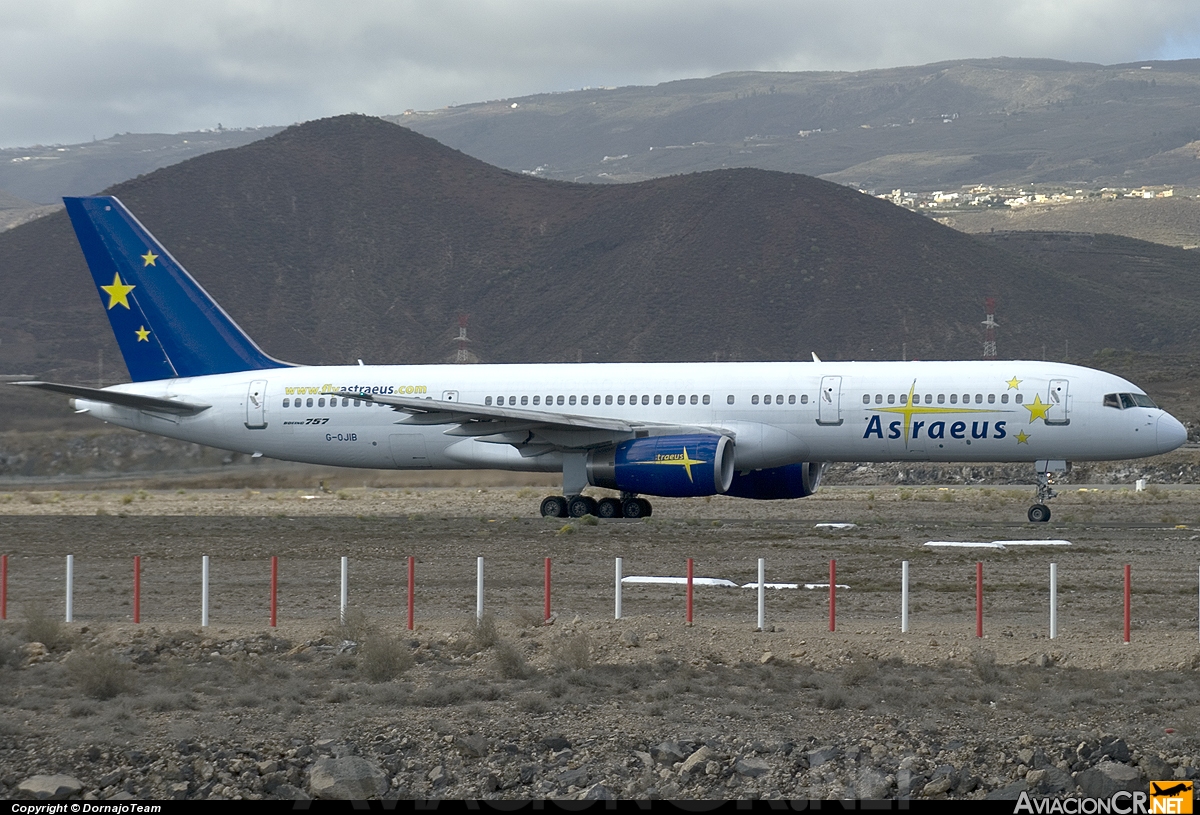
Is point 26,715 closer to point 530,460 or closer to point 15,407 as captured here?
point 530,460

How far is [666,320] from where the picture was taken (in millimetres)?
123188

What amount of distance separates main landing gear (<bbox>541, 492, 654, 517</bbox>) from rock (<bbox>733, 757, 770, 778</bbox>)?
76.3ft

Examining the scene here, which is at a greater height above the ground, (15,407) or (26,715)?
(15,407)

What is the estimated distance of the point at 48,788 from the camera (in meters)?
12.8

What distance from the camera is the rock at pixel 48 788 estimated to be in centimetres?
1262

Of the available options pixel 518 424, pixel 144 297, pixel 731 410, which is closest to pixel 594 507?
pixel 518 424

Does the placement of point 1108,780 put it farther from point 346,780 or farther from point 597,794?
point 346,780

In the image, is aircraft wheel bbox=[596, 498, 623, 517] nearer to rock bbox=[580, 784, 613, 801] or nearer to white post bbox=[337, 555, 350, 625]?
white post bbox=[337, 555, 350, 625]

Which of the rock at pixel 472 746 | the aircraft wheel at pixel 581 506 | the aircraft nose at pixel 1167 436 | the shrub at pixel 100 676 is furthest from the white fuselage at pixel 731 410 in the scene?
the rock at pixel 472 746

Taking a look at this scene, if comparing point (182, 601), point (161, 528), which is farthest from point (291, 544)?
point (182, 601)

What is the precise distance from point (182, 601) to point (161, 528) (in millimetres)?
13703

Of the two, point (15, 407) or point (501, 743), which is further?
point (15, 407)

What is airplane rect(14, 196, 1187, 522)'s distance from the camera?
1358 inches

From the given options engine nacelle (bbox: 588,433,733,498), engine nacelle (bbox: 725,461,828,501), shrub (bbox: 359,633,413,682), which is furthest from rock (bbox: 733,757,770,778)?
engine nacelle (bbox: 725,461,828,501)
